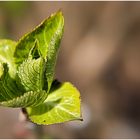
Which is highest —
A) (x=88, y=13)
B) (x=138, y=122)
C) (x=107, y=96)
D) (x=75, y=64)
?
(x=88, y=13)

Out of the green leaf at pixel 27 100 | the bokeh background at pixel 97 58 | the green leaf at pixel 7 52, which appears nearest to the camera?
the green leaf at pixel 27 100

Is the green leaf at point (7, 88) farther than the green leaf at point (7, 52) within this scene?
No

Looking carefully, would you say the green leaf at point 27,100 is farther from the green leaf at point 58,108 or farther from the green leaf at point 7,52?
the green leaf at point 7,52

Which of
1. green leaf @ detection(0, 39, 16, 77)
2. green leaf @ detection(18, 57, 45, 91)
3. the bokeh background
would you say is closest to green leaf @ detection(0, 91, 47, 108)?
green leaf @ detection(18, 57, 45, 91)

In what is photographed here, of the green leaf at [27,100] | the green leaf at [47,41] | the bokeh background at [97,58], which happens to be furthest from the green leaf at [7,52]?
the bokeh background at [97,58]

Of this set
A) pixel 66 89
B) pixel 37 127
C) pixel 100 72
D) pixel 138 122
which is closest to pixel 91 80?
pixel 100 72

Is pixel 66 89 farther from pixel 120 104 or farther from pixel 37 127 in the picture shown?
pixel 120 104

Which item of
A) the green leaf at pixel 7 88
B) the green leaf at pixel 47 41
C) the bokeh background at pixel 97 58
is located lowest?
the green leaf at pixel 7 88
